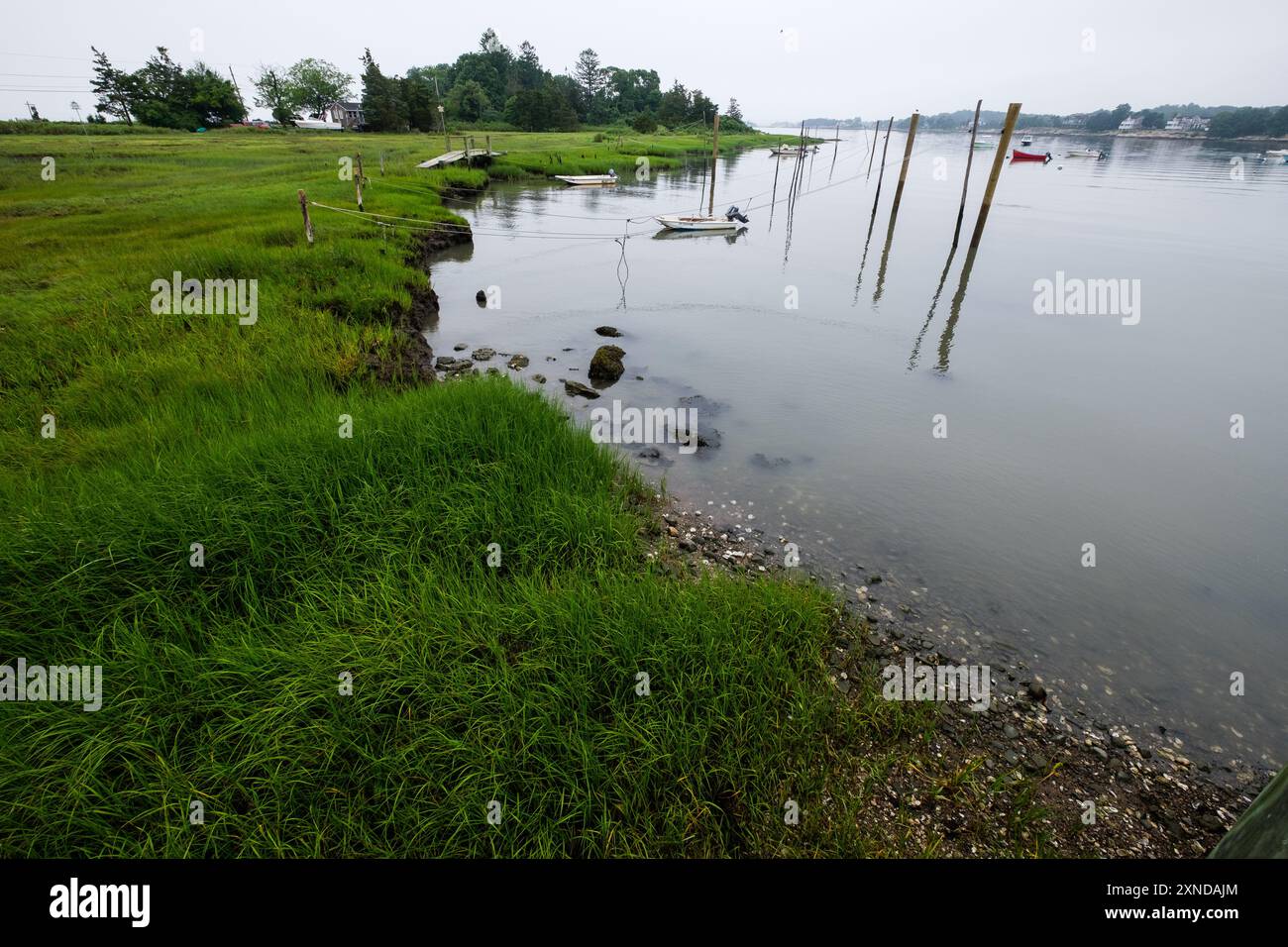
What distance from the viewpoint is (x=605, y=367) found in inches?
527

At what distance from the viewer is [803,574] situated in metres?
7.05

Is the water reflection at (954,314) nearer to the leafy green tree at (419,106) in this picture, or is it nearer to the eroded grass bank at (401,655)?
the eroded grass bank at (401,655)

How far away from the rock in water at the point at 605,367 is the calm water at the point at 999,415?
38cm

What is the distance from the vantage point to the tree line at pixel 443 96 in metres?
67.1

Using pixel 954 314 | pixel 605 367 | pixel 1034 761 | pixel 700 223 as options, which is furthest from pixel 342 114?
pixel 1034 761

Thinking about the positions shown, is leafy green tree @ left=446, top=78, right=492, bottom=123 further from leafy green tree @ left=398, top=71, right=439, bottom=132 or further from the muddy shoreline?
the muddy shoreline

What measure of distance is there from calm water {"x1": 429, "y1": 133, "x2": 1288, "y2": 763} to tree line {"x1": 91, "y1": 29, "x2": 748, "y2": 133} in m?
52.1

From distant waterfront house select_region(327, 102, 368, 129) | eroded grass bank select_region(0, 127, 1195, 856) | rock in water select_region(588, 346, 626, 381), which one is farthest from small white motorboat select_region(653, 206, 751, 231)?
distant waterfront house select_region(327, 102, 368, 129)

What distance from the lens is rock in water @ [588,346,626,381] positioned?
13352mm

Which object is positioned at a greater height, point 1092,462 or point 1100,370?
point 1100,370

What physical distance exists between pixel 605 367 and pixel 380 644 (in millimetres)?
9891

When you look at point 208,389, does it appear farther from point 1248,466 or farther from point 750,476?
point 1248,466

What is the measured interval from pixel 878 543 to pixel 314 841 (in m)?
7.21
